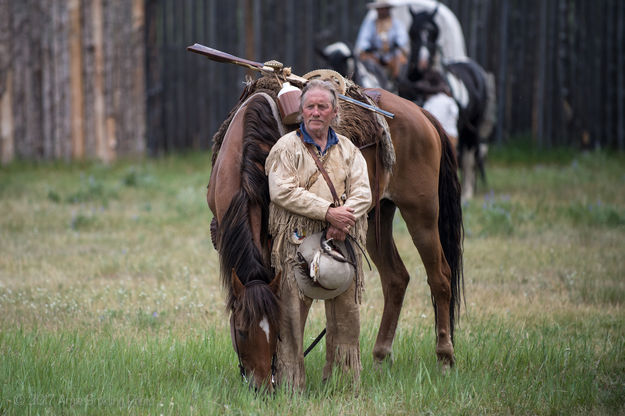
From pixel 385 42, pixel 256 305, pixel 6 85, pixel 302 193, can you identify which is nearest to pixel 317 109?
pixel 302 193

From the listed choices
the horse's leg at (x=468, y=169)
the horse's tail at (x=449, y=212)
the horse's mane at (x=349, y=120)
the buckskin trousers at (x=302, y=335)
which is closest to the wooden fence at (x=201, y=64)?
the horse's leg at (x=468, y=169)

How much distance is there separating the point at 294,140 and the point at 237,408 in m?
1.39

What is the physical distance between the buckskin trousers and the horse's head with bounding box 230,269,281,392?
17 centimetres

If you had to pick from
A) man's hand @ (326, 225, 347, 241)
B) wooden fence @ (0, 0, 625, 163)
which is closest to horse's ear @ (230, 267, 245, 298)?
man's hand @ (326, 225, 347, 241)

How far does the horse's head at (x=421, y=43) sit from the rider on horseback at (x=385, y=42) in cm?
55

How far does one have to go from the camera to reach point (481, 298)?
6.76m

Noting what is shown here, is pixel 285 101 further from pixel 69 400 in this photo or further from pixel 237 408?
pixel 69 400

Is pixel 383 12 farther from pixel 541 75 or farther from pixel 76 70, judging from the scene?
pixel 76 70

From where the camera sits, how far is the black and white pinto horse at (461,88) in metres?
10.3

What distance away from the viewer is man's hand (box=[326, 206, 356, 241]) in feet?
13.0

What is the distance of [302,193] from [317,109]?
1.48 feet

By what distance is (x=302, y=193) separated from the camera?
395 centimetres

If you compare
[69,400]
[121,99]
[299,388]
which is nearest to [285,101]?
[299,388]

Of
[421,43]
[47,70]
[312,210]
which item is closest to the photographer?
[312,210]
